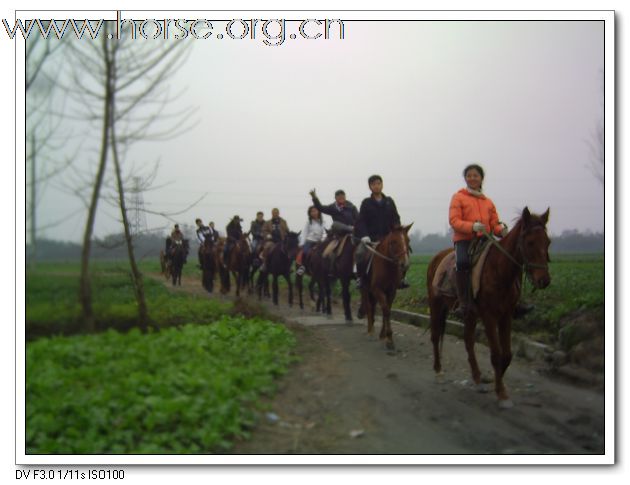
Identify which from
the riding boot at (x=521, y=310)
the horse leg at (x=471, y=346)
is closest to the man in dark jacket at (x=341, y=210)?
the horse leg at (x=471, y=346)

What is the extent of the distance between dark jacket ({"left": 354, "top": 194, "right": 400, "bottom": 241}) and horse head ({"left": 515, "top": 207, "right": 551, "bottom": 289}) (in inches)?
82.4

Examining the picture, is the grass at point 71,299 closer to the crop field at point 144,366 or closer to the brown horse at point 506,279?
the crop field at point 144,366

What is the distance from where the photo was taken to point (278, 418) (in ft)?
17.7

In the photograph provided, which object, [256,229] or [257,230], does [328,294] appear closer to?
[257,230]

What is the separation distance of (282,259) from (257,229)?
467 cm

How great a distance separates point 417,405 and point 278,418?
4.30ft

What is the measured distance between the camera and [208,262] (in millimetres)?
7734

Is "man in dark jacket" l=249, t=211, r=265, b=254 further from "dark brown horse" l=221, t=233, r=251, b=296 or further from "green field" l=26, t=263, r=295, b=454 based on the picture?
"green field" l=26, t=263, r=295, b=454

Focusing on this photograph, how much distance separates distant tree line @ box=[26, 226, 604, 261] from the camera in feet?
18.7

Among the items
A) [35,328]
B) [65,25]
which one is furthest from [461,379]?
[65,25]

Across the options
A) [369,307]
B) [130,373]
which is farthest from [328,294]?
[130,373]

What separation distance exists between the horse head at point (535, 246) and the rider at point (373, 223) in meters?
1.77

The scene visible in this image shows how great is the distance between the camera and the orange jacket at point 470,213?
6.56m
